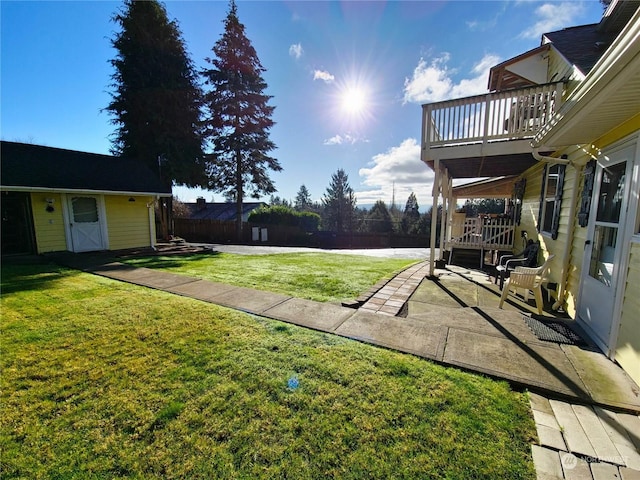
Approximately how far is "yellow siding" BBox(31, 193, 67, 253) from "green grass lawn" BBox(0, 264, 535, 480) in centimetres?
712

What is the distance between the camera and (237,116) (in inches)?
677

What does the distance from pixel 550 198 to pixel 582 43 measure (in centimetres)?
330

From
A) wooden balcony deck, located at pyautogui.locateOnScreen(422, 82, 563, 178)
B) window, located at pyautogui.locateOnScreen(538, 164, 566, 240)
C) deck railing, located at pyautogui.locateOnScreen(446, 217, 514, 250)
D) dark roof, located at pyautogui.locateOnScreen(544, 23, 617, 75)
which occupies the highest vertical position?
dark roof, located at pyautogui.locateOnScreen(544, 23, 617, 75)

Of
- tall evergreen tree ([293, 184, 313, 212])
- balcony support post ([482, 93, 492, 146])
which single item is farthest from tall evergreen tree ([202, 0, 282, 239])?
tall evergreen tree ([293, 184, 313, 212])

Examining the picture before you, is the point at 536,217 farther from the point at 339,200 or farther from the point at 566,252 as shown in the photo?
the point at 339,200

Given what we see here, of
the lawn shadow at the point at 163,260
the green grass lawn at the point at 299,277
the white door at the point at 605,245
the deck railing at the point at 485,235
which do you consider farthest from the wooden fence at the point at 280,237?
the white door at the point at 605,245

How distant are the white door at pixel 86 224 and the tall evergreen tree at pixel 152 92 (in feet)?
13.6

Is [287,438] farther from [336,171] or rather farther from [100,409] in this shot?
[336,171]

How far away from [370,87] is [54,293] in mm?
8982

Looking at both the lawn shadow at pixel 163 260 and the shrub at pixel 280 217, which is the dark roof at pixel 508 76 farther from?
the shrub at pixel 280 217

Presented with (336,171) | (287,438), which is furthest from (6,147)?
(336,171)

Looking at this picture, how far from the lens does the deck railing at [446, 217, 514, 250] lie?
7.67m

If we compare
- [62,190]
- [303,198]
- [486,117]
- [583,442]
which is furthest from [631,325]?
[303,198]

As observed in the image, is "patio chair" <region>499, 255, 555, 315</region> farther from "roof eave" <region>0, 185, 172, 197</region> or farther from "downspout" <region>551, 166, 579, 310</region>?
"roof eave" <region>0, 185, 172, 197</region>
